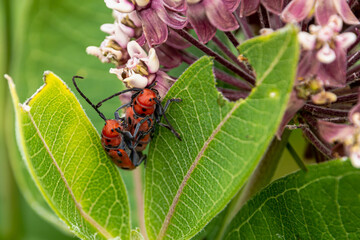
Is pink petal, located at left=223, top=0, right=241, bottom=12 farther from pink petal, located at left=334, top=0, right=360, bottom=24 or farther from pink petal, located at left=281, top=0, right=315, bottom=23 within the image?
pink petal, located at left=334, top=0, right=360, bottom=24

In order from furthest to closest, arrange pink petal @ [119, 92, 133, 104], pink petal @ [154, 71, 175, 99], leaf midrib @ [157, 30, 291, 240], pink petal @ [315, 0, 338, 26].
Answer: pink petal @ [119, 92, 133, 104], pink petal @ [154, 71, 175, 99], pink petal @ [315, 0, 338, 26], leaf midrib @ [157, 30, 291, 240]

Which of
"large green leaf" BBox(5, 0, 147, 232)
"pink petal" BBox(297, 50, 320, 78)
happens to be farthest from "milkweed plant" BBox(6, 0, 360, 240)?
"large green leaf" BBox(5, 0, 147, 232)

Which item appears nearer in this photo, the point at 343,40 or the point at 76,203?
the point at 343,40

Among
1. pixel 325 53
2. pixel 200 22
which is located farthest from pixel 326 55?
pixel 200 22

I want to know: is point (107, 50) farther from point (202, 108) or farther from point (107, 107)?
point (107, 107)

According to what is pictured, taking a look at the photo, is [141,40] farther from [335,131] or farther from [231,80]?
[335,131]

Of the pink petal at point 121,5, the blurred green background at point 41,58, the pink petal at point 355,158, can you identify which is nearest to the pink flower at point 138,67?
the pink petal at point 121,5
